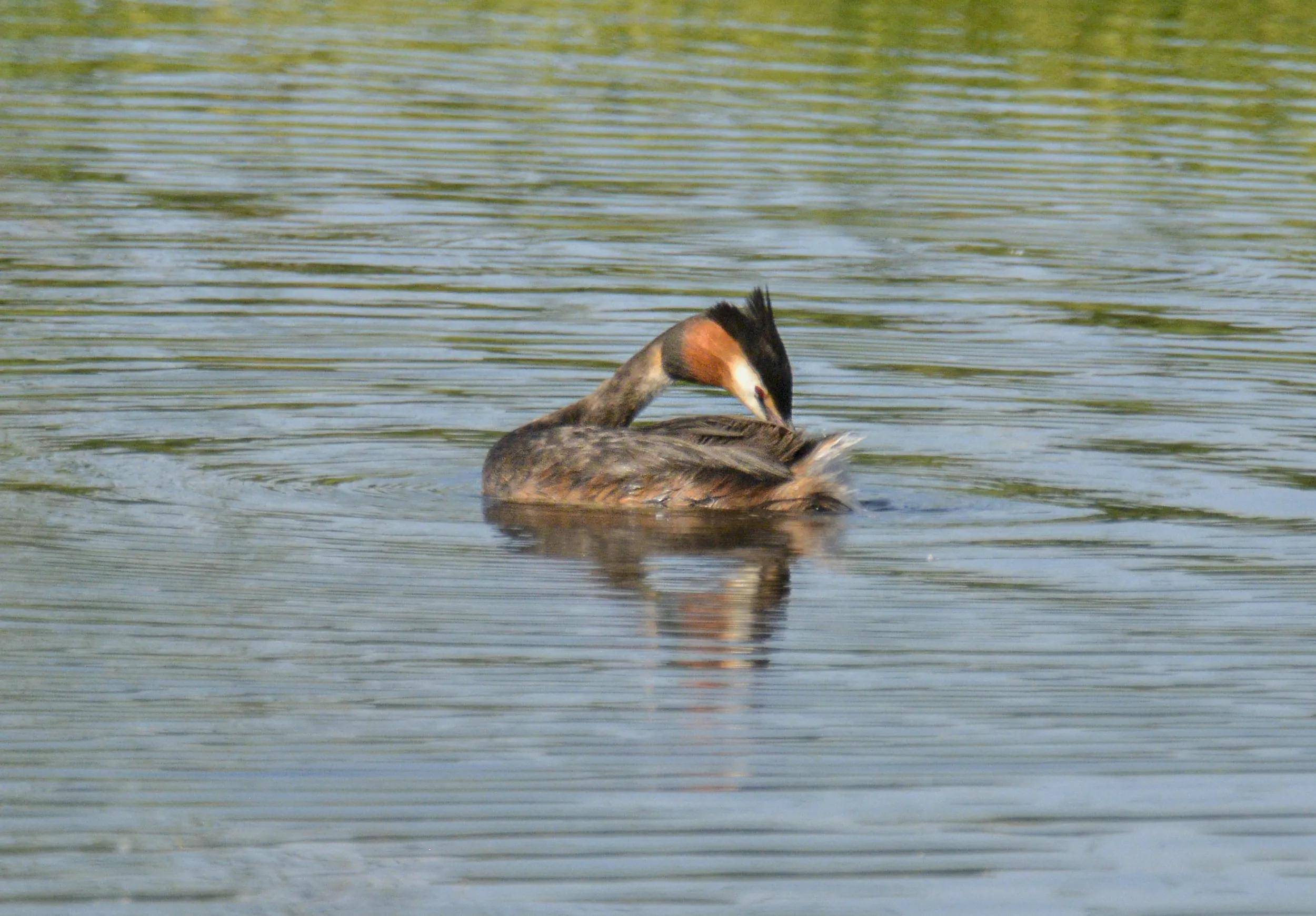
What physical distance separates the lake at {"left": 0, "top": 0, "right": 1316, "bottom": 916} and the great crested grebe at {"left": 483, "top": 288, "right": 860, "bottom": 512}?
185mm

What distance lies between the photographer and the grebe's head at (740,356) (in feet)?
32.2

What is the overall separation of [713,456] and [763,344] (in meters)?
0.48

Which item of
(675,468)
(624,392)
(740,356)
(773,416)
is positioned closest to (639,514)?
(675,468)

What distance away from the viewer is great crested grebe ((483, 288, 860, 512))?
9.76 meters

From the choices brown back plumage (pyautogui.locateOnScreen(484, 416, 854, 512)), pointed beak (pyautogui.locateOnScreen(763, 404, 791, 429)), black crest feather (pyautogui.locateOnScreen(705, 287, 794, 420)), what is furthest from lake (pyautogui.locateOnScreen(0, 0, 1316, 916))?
black crest feather (pyautogui.locateOnScreen(705, 287, 794, 420))

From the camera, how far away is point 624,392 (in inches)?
421

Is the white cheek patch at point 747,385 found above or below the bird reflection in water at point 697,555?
above

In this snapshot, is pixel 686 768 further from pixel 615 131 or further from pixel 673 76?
pixel 673 76

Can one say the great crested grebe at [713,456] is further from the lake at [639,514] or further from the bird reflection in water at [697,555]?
the lake at [639,514]

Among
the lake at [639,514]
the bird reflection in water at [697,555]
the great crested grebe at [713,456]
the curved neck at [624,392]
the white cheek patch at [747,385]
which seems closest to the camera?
the lake at [639,514]

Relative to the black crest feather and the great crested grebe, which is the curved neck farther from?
the black crest feather

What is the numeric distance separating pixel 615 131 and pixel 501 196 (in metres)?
2.61

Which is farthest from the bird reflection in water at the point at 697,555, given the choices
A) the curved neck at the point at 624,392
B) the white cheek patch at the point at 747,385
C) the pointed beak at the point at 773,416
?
the curved neck at the point at 624,392

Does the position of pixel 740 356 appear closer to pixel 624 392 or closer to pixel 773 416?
pixel 773 416
